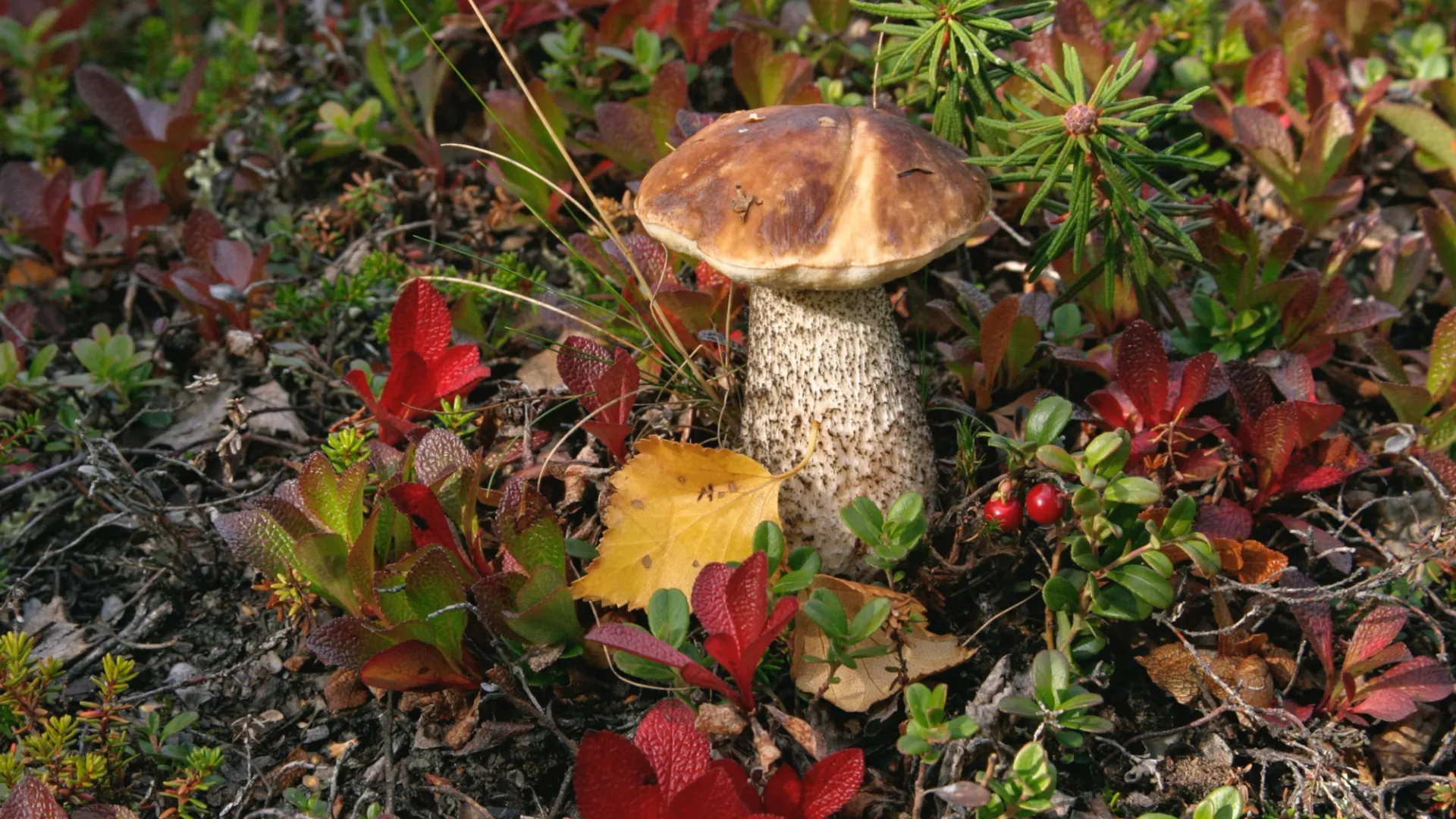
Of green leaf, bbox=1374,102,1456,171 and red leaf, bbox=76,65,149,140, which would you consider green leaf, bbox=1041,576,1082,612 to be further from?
red leaf, bbox=76,65,149,140

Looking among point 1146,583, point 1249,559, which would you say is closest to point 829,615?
point 1146,583

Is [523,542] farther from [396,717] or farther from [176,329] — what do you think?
[176,329]

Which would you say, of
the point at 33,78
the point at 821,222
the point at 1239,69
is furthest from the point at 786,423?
the point at 33,78

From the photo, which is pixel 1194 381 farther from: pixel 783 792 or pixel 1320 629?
pixel 783 792

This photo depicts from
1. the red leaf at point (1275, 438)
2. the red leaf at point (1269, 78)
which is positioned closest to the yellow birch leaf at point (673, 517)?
the red leaf at point (1275, 438)

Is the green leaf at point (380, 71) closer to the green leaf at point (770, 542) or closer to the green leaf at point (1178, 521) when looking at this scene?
the green leaf at point (770, 542)

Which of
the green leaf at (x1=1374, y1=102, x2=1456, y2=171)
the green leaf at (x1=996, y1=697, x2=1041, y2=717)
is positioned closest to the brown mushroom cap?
the green leaf at (x1=996, y1=697, x2=1041, y2=717)
